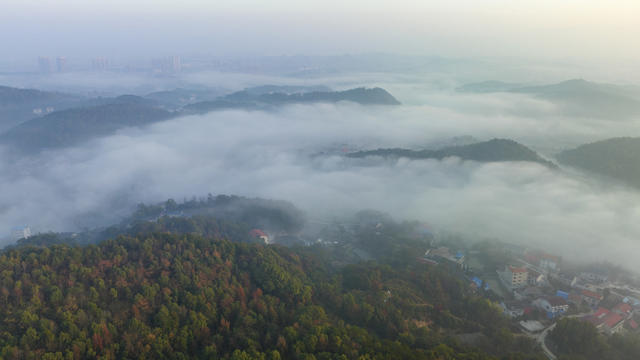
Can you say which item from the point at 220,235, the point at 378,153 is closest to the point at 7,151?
the point at 220,235

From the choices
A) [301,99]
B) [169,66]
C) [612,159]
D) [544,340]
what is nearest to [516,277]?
[544,340]

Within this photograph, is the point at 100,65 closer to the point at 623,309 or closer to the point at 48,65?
the point at 48,65

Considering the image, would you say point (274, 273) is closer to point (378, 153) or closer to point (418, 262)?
point (418, 262)

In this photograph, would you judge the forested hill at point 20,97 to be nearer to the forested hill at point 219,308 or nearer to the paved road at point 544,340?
the forested hill at point 219,308

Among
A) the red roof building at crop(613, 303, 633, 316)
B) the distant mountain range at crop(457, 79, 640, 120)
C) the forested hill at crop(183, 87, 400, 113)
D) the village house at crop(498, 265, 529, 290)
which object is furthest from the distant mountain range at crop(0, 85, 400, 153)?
the red roof building at crop(613, 303, 633, 316)

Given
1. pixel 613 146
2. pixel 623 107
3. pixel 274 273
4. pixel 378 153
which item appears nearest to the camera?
pixel 274 273

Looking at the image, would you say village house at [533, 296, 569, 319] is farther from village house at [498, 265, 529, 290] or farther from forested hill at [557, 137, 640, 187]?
forested hill at [557, 137, 640, 187]

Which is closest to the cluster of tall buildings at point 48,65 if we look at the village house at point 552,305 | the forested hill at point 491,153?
the forested hill at point 491,153
